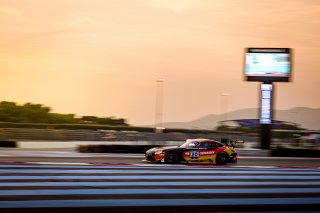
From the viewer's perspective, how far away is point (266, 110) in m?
39.9

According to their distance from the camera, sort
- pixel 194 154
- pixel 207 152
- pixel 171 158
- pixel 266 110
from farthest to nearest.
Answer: pixel 266 110
pixel 207 152
pixel 194 154
pixel 171 158

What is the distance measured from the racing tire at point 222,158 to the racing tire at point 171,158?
187 cm

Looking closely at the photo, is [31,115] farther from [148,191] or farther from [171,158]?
[148,191]

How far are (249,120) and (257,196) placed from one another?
48788mm

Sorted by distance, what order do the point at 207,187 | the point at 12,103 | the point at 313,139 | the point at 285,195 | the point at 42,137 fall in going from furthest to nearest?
the point at 12,103 < the point at 42,137 < the point at 313,139 < the point at 207,187 < the point at 285,195

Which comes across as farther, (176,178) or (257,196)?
(176,178)

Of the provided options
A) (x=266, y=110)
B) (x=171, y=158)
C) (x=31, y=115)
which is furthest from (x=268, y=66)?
(x=31, y=115)

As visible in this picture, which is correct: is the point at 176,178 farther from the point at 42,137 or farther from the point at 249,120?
the point at 249,120

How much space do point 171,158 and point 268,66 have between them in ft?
69.4

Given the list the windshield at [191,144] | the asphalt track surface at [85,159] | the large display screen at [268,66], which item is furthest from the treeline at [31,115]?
the windshield at [191,144]

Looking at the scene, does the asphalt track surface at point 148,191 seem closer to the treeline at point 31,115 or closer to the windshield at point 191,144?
the windshield at point 191,144

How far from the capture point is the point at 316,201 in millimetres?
9320

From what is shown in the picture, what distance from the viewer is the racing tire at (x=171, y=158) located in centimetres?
2003

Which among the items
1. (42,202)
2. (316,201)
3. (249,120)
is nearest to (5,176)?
(42,202)
